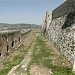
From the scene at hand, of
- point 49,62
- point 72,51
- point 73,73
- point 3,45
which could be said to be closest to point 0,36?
point 3,45

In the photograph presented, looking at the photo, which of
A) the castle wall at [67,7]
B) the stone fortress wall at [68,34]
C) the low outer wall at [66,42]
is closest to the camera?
the stone fortress wall at [68,34]

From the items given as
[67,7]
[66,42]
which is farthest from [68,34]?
[67,7]

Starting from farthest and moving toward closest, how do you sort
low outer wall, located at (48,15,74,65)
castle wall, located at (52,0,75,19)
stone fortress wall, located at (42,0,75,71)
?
castle wall, located at (52,0,75,19), low outer wall, located at (48,15,74,65), stone fortress wall, located at (42,0,75,71)

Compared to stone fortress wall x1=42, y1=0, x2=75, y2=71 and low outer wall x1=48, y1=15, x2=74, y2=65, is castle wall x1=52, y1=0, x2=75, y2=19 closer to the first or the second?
stone fortress wall x1=42, y1=0, x2=75, y2=71

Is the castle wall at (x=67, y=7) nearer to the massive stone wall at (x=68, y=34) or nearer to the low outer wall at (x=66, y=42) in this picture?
the massive stone wall at (x=68, y=34)

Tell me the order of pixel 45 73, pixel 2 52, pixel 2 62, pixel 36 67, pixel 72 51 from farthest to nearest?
pixel 2 52 < pixel 2 62 < pixel 72 51 < pixel 36 67 < pixel 45 73

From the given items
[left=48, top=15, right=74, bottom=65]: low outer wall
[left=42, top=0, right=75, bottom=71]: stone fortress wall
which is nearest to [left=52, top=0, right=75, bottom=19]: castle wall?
[left=42, top=0, right=75, bottom=71]: stone fortress wall

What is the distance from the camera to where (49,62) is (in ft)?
62.3

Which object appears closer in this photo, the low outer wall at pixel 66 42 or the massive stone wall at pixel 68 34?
the massive stone wall at pixel 68 34

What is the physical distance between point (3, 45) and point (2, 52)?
0.82 metres

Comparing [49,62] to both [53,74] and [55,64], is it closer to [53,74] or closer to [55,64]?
[55,64]

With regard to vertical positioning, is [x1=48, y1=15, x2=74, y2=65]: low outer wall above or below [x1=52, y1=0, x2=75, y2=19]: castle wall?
below

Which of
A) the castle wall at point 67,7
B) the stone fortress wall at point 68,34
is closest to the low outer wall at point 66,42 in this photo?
the stone fortress wall at point 68,34

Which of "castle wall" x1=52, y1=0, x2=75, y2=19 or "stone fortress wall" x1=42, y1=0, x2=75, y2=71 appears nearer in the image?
"stone fortress wall" x1=42, y1=0, x2=75, y2=71
